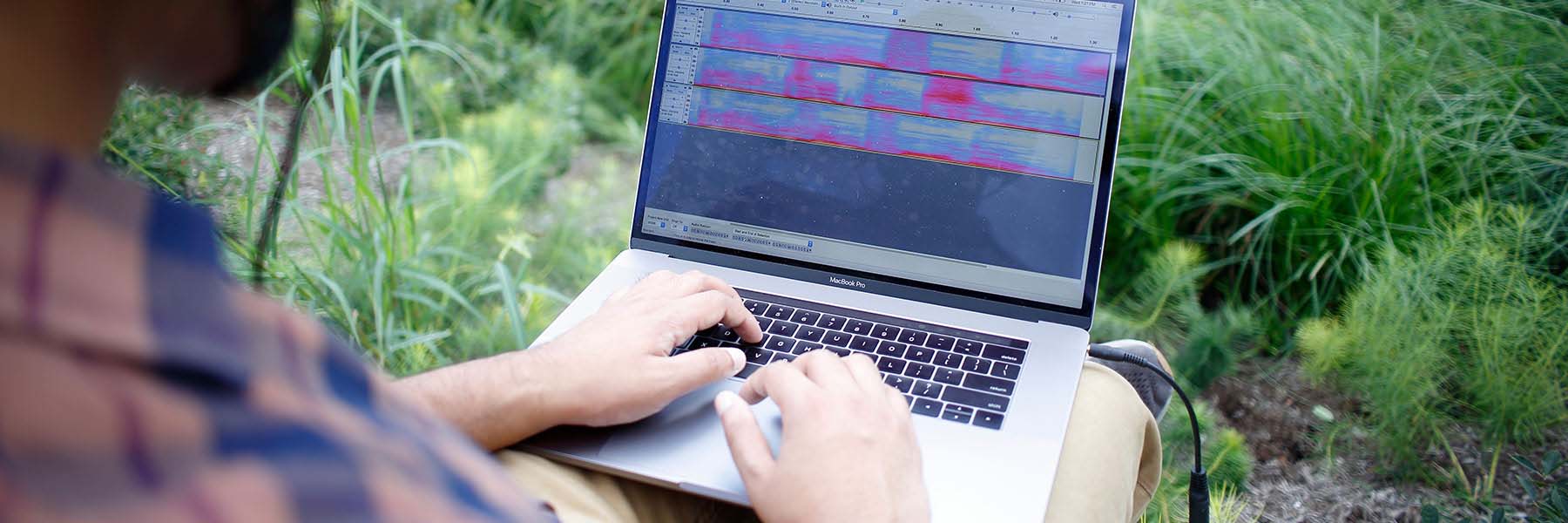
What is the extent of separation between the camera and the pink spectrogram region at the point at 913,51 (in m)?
1.27

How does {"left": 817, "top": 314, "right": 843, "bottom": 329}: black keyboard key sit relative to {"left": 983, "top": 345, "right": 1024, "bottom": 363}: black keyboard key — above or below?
→ below

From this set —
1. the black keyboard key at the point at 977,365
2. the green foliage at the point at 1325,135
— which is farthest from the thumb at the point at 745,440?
the green foliage at the point at 1325,135

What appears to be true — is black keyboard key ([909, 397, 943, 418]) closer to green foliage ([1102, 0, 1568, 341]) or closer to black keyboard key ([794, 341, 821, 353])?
black keyboard key ([794, 341, 821, 353])

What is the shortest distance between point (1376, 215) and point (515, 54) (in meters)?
2.13

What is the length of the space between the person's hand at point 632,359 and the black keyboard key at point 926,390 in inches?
7.9


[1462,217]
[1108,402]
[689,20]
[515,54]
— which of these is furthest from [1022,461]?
[515,54]

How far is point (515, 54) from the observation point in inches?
116

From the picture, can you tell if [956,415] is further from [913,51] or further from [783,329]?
[913,51]

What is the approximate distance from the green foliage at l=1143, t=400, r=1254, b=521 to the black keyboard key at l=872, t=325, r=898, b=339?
1.72ft

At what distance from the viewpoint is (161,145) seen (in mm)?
1806

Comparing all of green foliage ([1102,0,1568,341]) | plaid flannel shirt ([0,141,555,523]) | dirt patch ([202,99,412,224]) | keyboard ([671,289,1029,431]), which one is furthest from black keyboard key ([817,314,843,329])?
green foliage ([1102,0,1568,341])

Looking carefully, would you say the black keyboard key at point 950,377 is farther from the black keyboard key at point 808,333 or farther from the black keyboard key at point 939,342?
the black keyboard key at point 808,333

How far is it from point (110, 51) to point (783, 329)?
2.87 feet

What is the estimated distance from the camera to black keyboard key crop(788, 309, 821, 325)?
1.31m
